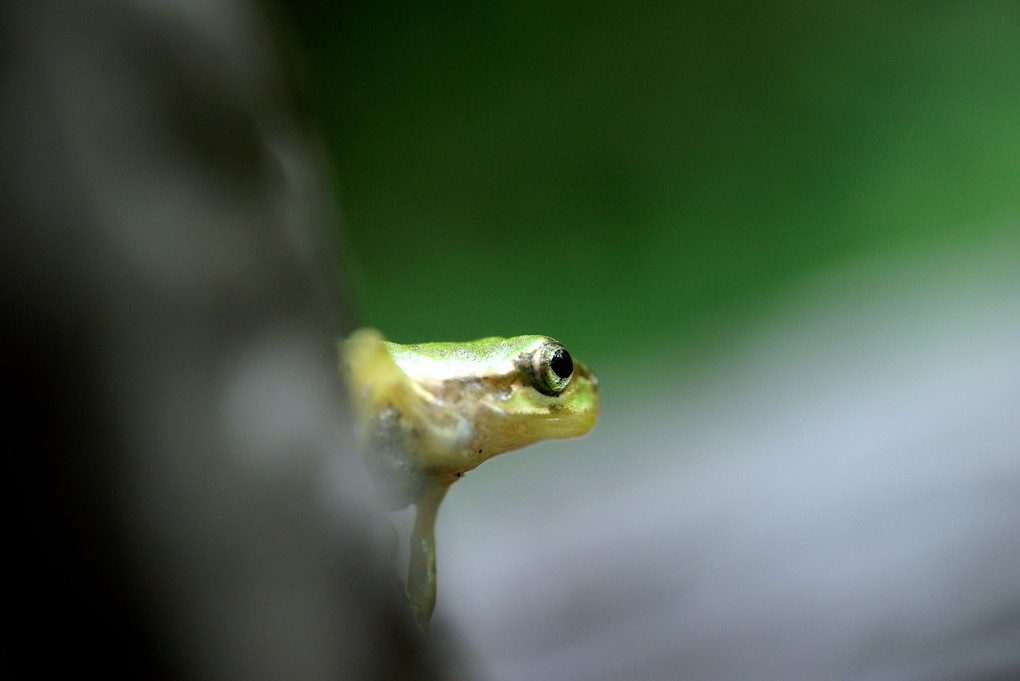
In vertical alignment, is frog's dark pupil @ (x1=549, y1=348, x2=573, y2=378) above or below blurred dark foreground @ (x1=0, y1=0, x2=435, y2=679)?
above

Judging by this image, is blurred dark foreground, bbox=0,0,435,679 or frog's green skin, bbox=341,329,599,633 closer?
blurred dark foreground, bbox=0,0,435,679

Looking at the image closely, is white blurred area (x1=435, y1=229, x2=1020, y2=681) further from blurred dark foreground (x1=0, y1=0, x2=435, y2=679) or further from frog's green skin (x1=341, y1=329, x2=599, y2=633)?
blurred dark foreground (x1=0, y1=0, x2=435, y2=679)

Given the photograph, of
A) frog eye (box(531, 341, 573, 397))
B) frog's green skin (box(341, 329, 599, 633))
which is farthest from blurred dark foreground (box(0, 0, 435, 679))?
frog eye (box(531, 341, 573, 397))

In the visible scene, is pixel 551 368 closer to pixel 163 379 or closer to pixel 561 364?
pixel 561 364

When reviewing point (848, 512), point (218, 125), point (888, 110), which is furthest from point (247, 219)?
point (888, 110)

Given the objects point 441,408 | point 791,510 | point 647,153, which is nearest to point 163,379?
point 441,408

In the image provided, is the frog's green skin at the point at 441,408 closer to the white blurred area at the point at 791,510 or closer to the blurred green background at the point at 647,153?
the white blurred area at the point at 791,510

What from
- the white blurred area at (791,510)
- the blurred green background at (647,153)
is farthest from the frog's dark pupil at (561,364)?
the blurred green background at (647,153)

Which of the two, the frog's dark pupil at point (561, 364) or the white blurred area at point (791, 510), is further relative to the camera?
the white blurred area at point (791, 510)
